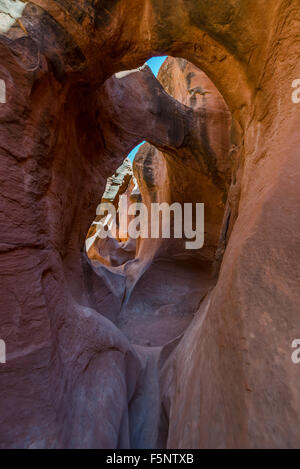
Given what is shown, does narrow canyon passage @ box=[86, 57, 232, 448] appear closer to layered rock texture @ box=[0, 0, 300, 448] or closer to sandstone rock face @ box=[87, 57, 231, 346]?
sandstone rock face @ box=[87, 57, 231, 346]

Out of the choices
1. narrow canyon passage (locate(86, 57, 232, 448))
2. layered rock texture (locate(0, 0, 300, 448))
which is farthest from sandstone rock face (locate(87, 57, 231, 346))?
layered rock texture (locate(0, 0, 300, 448))

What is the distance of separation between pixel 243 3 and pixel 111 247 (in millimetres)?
9613

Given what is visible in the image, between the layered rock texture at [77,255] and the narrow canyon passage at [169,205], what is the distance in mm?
615

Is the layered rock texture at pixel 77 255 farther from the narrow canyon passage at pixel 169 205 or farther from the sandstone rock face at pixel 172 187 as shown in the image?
the sandstone rock face at pixel 172 187

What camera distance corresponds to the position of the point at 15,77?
4.90ft

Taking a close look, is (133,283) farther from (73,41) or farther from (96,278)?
(73,41)

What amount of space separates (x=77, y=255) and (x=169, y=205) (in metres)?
3.62

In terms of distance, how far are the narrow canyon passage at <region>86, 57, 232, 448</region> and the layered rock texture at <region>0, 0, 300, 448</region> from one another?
24.2 inches

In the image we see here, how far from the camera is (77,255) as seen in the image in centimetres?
320

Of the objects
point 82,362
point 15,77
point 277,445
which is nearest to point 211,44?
point 15,77

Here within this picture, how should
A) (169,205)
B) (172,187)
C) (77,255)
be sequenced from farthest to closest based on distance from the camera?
(169,205) → (172,187) → (77,255)

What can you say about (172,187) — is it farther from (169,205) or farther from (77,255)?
(77,255)

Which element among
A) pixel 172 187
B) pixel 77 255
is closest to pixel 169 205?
pixel 172 187

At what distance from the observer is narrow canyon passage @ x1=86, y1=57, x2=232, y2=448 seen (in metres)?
3.38
